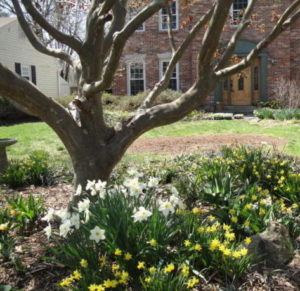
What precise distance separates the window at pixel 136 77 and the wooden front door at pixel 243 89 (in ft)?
15.8

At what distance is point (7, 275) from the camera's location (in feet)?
10.4

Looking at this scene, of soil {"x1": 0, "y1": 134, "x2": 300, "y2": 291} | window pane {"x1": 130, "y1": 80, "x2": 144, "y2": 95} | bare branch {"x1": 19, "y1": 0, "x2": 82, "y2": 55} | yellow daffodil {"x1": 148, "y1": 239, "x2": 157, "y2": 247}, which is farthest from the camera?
window pane {"x1": 130, "y1": 80, "x2": 144, "y2": 95}

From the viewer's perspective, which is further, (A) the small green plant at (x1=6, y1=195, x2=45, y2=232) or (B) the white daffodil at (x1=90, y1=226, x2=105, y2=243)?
(A) the small green plant at (x1=6, y1=195, x2=45, y2=232)

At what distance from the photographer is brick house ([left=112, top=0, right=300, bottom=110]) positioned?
2167 cm

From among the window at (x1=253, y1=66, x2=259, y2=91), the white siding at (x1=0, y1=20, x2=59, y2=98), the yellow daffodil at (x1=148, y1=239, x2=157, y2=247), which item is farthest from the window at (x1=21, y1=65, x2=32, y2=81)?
the yellow daffodil at (x1=148, y1=239, x2=157, y2=247)

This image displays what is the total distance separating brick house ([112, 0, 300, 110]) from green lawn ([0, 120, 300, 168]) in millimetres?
6007

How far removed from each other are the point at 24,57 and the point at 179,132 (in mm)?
16629

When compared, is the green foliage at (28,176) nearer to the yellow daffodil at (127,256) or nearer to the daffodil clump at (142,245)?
the daffodil clump at (142,245)

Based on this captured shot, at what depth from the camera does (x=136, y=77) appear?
23281 mm

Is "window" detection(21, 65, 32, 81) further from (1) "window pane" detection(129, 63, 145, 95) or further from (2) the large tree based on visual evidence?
(2) the large tree

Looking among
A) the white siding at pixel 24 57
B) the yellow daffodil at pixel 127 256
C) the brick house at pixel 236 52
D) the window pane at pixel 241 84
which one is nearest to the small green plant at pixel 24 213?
the yellow daffodil at pixel 127 256

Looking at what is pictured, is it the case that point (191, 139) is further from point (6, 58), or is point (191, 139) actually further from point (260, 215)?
point (6, 58)

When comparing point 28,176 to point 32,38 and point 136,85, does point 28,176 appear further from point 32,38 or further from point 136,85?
point 136,85

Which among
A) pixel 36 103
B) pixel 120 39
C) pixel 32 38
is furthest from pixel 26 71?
pixel 120 39
